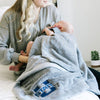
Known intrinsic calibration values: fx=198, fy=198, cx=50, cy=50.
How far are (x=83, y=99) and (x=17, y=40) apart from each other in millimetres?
748

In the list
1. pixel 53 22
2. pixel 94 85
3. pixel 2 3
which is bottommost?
pixel 94 85

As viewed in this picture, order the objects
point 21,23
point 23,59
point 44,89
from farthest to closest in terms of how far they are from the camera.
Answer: point 21,23 < point 23,59 < point 44,89

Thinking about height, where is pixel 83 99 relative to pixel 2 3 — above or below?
below

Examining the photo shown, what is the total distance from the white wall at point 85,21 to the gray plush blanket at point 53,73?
1026 millimetres

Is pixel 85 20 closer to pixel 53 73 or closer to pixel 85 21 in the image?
pixel 85 21

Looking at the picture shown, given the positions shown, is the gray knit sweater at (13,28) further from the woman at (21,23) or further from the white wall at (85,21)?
the white wall at (85,21)

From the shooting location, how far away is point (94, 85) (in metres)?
1.07

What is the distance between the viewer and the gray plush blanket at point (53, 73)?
906 millimetres

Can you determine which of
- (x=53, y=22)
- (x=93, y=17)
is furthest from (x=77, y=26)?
(x=53, y=22)

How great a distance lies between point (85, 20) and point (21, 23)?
101 cm

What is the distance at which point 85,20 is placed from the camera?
7.21ft

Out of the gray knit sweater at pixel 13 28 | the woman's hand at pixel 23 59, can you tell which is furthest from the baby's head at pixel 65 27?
the woman's hand at pixel 23 59

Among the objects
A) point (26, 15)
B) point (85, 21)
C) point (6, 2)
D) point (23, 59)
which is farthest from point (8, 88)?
point (85, 21)

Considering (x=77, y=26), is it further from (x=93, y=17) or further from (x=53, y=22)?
(x=53, y=22)
